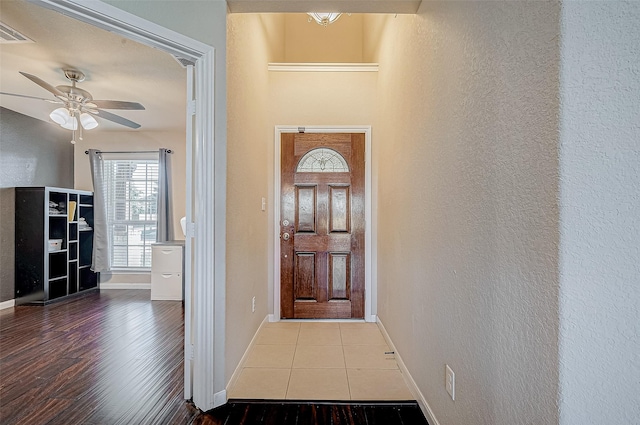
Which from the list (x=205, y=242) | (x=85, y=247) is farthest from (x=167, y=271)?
(x=205, y=242)

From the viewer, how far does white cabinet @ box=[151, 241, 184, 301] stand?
420 cm

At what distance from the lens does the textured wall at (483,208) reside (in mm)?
791

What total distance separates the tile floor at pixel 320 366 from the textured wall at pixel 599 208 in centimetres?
134

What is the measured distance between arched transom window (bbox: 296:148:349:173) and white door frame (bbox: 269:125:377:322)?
215mm

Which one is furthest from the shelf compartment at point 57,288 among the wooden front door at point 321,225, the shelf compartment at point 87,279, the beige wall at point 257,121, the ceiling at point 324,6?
the ceiling at point 324,6

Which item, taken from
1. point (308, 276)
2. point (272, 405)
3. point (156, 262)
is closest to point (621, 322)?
point (272, 405)

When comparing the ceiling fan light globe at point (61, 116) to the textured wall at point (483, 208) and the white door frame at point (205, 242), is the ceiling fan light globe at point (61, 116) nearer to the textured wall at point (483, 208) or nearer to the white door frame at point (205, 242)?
the white door frame at point (205, 242)

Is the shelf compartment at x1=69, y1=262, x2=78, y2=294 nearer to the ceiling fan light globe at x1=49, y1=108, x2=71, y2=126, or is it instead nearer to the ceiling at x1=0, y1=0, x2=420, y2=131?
the ceiling at x1=0, y1=0, x2=420, y2=131

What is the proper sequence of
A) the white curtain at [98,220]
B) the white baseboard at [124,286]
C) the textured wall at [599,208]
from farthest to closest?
the white baseboard at [124,286] < the white curtain at [98,220] < the textured wall at [599,208]

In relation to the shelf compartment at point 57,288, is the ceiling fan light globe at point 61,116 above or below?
above

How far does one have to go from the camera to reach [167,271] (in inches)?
166

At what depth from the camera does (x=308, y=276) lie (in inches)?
129

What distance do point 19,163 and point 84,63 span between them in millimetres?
2343

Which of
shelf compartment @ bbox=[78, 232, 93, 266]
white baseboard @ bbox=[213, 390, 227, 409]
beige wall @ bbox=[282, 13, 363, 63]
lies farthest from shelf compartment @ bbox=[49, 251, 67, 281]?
beige wall @ bbox=[282, 13, 363, 63]
